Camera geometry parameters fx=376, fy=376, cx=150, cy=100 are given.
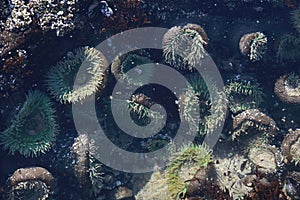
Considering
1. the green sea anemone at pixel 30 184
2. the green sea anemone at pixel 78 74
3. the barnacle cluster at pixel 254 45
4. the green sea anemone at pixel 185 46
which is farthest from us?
the barnacle cluster at pixel 254 45

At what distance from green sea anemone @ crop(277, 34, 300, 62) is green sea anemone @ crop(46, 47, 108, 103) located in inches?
104

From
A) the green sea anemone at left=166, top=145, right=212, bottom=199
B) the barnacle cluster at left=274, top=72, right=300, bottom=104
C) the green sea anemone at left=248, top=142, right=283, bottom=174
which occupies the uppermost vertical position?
the barnacle cluster at left=274, top=72, right=300, bottom=104

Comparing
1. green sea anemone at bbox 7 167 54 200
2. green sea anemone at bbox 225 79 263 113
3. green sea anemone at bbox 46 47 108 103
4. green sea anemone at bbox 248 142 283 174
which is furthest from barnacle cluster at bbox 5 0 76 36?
green sea anemone at bbox 248 142 283 174

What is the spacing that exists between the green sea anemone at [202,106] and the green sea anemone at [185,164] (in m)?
0.39

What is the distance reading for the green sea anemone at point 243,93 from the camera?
556 cm

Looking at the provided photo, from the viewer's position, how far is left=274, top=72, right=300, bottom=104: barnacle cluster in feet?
18.1

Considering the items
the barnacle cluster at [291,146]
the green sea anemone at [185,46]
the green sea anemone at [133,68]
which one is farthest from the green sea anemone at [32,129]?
the barnacle cluster at [291,146]

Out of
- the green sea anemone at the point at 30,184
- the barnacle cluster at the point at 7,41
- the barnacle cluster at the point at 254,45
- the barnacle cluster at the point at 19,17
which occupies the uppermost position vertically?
the barnacle cluster at the point at 19,17

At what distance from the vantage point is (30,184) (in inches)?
194

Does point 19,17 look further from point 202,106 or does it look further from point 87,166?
point 202,106

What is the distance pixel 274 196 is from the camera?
461cm

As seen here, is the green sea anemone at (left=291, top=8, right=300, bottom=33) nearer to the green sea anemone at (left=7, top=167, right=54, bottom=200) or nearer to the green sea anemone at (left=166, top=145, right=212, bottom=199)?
the green sea anemone at (left=166, top=145, right=212, bottom=199)

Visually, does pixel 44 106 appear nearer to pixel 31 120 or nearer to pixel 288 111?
pixel 31 120

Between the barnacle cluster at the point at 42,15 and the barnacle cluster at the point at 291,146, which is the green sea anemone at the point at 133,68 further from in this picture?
the barnacle cluster at the point at 291,146
